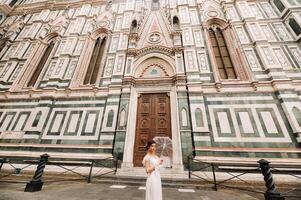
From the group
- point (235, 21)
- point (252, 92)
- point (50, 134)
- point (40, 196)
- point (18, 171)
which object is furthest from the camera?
point (235, 21)

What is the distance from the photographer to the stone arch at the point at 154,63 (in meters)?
8.79

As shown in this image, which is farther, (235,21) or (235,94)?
(235,21)

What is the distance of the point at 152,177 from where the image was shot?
281 centimetres

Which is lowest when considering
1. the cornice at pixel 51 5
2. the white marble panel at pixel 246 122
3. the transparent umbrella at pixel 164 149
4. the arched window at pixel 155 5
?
the transparent umbrella at pixel 164 149

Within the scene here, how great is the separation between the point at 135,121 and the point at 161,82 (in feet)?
7.75

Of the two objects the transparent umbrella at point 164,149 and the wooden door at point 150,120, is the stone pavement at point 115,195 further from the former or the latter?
the wooden door at point 150,120

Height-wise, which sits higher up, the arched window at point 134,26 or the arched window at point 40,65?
the arched window at point 134,26

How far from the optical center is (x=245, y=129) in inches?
262

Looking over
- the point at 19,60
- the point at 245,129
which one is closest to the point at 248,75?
the point at 245,129

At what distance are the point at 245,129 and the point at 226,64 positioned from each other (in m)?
3.55

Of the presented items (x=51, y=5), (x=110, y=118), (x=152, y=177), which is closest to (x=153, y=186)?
(x=152, y=177)

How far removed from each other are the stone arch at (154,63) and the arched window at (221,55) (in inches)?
94.4

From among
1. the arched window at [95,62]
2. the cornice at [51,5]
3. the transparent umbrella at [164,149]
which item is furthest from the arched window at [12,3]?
the transparent umbrella at [164,149]

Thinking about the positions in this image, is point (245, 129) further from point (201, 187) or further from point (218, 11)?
point (218, 11)
